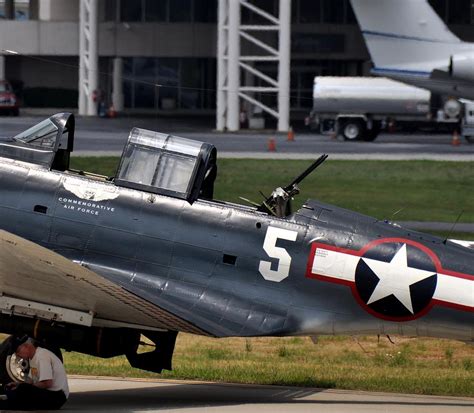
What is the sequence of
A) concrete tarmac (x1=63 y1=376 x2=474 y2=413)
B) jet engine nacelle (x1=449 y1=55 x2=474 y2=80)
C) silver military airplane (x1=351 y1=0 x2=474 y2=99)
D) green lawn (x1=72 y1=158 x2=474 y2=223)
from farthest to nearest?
silver military airplane (x1=351 y1=0 x2=474 y2=99) < jet engine nacelle (x1=449 y1=55 x2=474 y2=80) < green lawn (x1=72 y1=158 x2=474 y2=223) < concrete tarmac (x1=63 y1=376 x2=474 y2=413)

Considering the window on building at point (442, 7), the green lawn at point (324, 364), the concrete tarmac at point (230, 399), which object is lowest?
the green lawn at point (324, 364)

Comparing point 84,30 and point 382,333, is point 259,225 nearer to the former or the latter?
point 382,333

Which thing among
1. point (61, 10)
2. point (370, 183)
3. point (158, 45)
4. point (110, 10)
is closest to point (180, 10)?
point (158, 45)

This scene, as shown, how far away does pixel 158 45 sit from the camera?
249 feet

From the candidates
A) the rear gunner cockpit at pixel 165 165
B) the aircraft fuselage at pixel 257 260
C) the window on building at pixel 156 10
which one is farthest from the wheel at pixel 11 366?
the window on building at pixel 156 10

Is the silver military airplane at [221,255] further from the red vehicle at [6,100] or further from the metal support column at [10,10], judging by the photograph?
the metal support column at [10,10]

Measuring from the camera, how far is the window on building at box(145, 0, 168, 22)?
77562 mm

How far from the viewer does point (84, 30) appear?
A: 68562 mm

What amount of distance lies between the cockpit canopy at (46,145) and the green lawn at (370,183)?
52.4ft

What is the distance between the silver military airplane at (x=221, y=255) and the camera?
13031 millimetres

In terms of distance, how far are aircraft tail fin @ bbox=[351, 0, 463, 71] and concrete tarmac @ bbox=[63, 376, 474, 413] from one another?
4333 centimetres

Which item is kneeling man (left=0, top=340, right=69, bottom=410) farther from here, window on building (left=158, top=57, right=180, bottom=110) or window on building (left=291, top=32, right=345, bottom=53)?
window on building (left=291, top=32, right=345, bottom=53)

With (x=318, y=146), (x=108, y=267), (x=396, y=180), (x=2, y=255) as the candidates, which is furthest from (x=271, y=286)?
(x=318, y=146)

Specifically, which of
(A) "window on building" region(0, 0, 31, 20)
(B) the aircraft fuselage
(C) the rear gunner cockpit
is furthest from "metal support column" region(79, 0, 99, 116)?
(B) the aircraft fuselage
